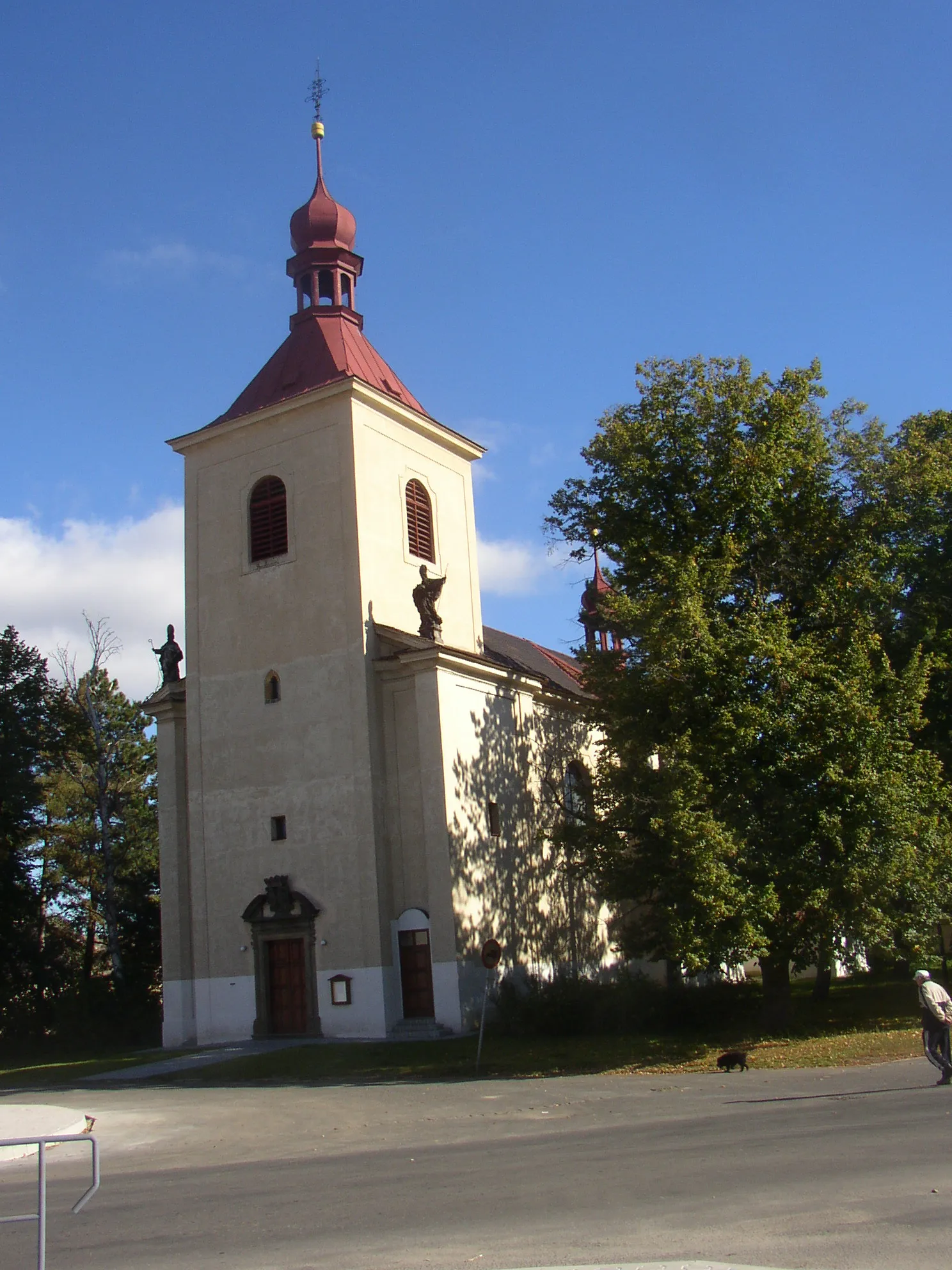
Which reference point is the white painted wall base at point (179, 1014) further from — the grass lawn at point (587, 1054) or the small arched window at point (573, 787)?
the small arched window at point (573, 787)

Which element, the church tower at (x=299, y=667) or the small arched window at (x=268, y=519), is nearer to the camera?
the church tower at (x=299, y=667)

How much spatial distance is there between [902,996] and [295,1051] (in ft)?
55.8

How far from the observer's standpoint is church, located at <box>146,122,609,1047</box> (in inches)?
1109

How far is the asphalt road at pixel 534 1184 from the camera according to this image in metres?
7.48

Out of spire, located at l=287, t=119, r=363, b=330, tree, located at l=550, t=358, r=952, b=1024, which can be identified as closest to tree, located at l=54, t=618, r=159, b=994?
spire, located at l=287, t=119, r=363, b=330

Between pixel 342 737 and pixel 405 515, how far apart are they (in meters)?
6.69

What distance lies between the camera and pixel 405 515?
32188 mm

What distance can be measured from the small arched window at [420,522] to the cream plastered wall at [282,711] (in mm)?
2656

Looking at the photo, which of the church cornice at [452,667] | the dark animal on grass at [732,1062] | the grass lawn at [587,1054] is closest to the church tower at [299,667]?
the church cornice at [452,667]

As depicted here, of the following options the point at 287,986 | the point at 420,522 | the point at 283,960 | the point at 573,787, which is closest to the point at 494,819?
the point at 573,787

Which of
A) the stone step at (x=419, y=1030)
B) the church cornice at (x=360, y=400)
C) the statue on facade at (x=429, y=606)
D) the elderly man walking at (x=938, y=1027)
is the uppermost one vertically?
the church cornice at (x=360, y=400)

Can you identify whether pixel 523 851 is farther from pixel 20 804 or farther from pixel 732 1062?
pixel 20 804

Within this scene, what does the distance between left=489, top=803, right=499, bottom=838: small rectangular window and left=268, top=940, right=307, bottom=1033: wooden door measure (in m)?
5.42

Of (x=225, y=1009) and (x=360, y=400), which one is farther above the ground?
(x=360, y=400)
